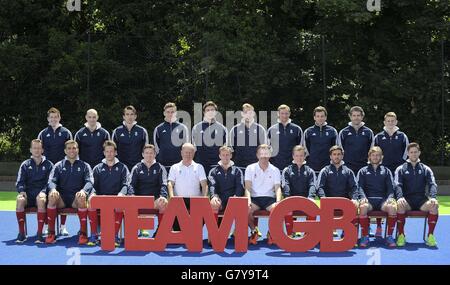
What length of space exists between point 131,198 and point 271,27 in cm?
1039

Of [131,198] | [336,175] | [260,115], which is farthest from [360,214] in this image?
[260,115]

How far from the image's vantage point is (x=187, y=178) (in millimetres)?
8906

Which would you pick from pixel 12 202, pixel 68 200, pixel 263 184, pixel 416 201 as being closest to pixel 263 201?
pixel 263 184

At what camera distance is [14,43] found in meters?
18.0

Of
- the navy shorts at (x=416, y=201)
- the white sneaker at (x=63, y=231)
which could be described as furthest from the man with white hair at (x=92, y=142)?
the navy shorts at (x=416, y=201)

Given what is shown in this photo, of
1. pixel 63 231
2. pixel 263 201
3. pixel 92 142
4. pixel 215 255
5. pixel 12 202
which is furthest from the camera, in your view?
pixel 12 202

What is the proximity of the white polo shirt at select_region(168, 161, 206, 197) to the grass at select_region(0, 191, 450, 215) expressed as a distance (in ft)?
14.1

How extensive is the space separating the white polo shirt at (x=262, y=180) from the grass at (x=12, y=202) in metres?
4.13

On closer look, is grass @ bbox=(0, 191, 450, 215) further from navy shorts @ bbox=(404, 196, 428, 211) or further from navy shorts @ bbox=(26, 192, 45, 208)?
navy shorts @ bbox=(26, 192, 45, 208)

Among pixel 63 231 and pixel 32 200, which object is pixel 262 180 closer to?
pixel 63 231

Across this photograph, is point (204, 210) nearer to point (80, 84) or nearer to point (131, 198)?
point (131, 198)

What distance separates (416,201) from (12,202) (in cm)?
767

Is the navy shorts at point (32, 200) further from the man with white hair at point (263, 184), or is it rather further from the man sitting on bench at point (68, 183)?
the man with white hair at point (263, 184)

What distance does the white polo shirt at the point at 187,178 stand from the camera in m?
8.91
